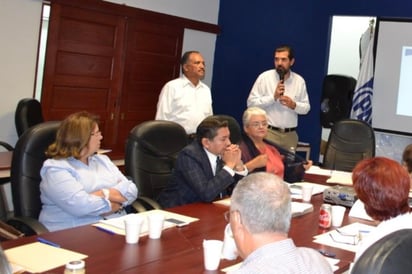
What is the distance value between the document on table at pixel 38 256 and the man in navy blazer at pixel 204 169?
3.90 feet

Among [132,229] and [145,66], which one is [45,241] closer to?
[132,229]

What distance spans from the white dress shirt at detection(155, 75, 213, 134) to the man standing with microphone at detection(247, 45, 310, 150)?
696 millimetres

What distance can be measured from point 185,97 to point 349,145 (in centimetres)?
156

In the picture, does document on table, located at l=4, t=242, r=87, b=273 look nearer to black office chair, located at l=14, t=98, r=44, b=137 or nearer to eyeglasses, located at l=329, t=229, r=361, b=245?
eyeglasses, located at l=329, t=229, r=361, b=245

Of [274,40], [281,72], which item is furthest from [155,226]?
[274,40]

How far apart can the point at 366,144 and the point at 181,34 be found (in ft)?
9.31

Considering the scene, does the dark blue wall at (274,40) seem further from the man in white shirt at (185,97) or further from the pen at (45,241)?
the pen at (45,241)

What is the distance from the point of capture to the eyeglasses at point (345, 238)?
8.96ft

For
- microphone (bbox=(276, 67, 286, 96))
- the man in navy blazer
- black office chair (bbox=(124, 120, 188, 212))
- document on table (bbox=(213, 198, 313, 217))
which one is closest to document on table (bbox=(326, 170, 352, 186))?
document on table (bbox=(213, 198, 313, 217))

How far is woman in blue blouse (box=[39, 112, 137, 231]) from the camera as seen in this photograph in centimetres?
301

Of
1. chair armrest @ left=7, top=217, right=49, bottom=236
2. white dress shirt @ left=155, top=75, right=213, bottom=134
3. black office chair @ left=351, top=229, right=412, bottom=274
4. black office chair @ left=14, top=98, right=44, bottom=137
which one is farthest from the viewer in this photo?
white dress shirt @ left=155, top=75, right=213, bottom=134

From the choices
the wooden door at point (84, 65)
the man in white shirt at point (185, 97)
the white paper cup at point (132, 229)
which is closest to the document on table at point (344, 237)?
the white paper cup at point (132, 229)

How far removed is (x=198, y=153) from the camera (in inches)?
137

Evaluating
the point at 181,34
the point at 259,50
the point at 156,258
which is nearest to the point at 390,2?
the point at 259,50
